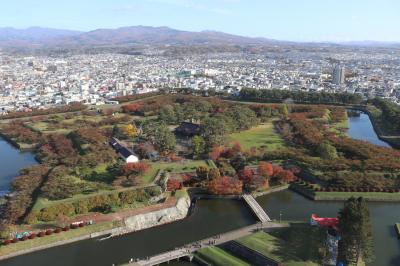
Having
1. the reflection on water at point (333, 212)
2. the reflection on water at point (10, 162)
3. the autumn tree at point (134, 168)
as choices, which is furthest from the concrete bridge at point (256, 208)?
the reflection on water at point (10, 162)

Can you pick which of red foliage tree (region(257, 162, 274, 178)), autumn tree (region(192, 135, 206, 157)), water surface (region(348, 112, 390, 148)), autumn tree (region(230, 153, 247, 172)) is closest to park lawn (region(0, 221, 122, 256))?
red foliage tree (region(257, 162, 274, 178))

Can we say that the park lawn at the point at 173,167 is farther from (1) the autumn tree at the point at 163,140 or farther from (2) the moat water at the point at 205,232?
(2) the moat water at the point at 205,232

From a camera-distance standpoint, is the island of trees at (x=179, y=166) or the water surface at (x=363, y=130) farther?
the water surface at (x=363, y=130)

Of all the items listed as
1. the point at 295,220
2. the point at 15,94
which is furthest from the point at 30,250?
the point at 15,94


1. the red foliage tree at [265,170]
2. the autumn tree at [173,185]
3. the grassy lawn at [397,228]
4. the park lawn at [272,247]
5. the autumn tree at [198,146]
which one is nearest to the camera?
the park lawn at [272,247]

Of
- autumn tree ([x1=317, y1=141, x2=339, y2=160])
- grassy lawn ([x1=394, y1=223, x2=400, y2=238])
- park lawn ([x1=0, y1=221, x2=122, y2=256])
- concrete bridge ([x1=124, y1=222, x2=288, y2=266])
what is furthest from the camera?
autumn tree ([x1=317, y1=141, x2=339, y2=160])

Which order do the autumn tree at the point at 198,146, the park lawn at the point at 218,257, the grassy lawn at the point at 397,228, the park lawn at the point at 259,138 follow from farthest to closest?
the park lawn at the point at 259,138 < the autumn tree at the point at 198,146 < the grassy lawn at the point at 397,228 < the park lawn at the point at 218,257

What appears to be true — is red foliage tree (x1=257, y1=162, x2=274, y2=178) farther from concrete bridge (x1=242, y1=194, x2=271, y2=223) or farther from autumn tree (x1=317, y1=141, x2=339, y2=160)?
autumn tree (x1=317, y1=141, x2=339, y2=160)

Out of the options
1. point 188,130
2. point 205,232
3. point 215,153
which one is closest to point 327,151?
point 215,153
